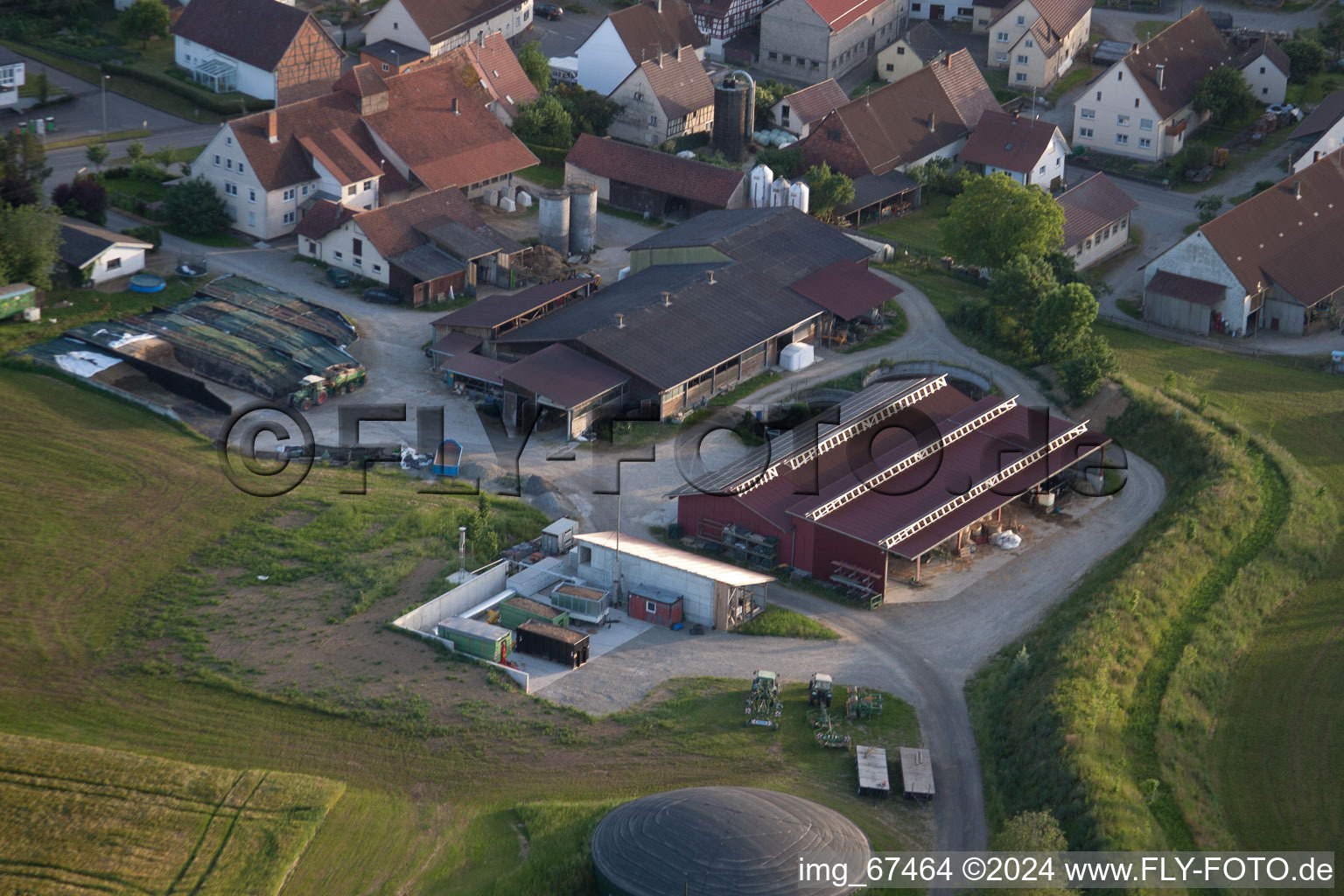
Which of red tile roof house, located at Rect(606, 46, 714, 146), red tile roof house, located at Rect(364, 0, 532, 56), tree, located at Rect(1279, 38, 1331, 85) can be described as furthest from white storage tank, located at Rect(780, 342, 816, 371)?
tree, located at Rect(1279, 38, 1331, 85)

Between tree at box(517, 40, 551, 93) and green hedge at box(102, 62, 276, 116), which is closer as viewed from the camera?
green hedge at box(102, 62, 276, 116)

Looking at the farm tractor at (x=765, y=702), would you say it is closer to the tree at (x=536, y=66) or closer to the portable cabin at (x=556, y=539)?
the portable cabin at (x=556, y=539)

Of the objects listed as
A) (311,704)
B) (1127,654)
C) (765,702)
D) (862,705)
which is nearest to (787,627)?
(765,702)

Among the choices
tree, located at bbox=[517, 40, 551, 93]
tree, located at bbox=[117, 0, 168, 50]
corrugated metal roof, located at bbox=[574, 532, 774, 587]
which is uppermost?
tree, located at bbox=[117, 0, 168, 50]

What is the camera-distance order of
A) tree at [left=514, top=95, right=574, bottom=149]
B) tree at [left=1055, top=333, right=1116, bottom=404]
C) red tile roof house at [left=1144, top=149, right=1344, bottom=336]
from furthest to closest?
tree at [left=514, top=95, right=574, bottom=149], red tile roof house at [left=1144, top=149, right=1344, bottom=336], tree at [left=1055, top=333, right=1116, bottom=404]

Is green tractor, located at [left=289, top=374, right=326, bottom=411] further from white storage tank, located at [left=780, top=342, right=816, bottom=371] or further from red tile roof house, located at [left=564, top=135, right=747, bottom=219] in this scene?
red tile roof house, located at [left=564, top=135, right=747, bottom=219]

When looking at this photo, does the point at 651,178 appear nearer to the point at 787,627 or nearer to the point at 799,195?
the point at 799,195
